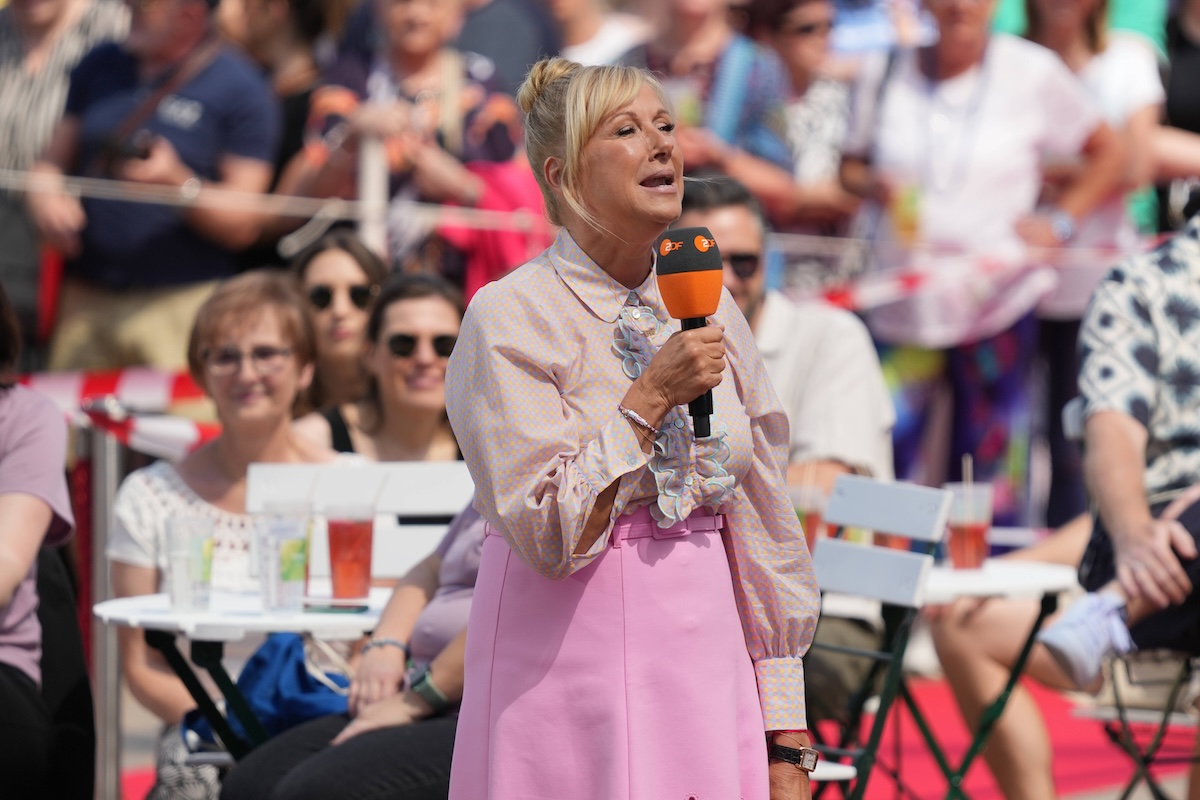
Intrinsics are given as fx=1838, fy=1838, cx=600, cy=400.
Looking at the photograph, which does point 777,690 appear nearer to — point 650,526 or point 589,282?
point 650,526

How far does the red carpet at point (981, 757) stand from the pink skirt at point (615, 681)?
3.30 m

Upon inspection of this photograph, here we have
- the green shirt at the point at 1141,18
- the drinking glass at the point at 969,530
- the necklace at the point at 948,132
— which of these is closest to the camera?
the drinking glass at the point at 969,530

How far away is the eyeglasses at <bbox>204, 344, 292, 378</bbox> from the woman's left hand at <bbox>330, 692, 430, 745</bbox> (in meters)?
1.45

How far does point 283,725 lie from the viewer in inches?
171

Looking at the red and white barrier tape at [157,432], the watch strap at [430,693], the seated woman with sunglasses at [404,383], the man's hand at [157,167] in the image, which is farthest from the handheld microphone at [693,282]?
the man's hand at [157,167]

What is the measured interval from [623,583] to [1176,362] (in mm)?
2626

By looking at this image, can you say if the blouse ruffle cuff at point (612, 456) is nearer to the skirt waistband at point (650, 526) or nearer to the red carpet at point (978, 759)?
the skirt waistband at point (650, 526)

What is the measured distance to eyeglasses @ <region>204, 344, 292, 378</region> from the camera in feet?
16.7

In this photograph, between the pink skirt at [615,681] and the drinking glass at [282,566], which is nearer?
the pink skirt at [615,681]

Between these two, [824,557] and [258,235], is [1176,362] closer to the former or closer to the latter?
[824,557]

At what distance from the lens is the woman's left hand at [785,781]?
116 inches

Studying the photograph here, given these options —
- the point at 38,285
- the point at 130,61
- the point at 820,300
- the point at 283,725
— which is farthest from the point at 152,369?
the point at 283,725

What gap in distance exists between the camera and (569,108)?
282 cm

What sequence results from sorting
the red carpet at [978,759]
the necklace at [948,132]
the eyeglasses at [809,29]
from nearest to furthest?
the red carpet at [978,759], the necklace at [948,132], the eyeglasses at [809,29]
